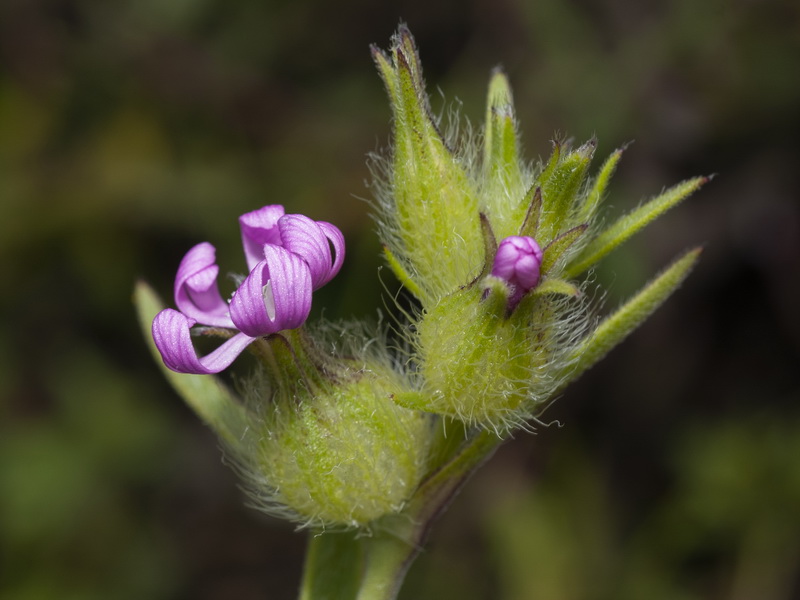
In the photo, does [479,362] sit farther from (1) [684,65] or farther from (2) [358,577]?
(1) [684,65]

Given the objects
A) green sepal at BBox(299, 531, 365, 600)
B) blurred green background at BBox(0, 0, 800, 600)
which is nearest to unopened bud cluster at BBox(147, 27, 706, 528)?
green sepal at BBox(299, 531, 365, 600)

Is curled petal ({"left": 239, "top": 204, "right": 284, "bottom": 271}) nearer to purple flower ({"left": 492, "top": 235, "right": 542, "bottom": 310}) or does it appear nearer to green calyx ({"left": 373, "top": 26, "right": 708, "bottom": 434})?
green calyx ({"left": 373, "top": 26, "right": 708, "bottom": 434})

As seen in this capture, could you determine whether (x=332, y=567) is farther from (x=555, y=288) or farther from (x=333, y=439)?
(x=555, y=288)

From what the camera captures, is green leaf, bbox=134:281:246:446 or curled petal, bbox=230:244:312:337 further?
green leaf, bbox=134:281:246:446

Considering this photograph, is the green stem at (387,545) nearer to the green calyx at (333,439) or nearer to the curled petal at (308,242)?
the green calyx at (333,439)

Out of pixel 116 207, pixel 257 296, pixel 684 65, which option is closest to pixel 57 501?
pixel 116 207
